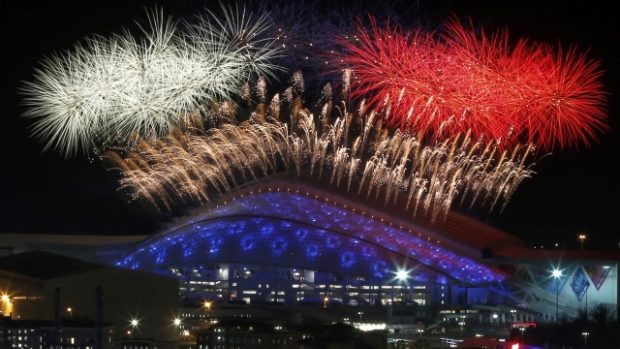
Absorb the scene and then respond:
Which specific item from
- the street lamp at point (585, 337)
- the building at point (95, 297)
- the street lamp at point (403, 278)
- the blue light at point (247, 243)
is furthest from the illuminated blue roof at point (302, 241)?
the building at point (95, 297)

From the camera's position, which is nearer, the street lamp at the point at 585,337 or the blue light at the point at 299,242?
the street lamp at the point at 585,337

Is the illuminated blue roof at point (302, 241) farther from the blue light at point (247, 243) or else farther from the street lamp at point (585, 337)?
the street lamp at point (585, 337)

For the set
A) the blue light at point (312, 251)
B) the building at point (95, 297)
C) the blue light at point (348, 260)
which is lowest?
the building at point (95, 297)

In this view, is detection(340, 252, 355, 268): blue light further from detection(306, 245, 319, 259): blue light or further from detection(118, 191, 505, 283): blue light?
detection(306, 245, 319, 259): blue light

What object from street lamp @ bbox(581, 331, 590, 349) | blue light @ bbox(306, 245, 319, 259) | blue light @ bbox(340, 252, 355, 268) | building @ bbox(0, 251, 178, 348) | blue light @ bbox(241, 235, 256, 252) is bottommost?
street lamp @ bbox(581, 331, 590, 349)

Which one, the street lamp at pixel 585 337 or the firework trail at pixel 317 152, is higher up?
the firework trail at pixel 317 152

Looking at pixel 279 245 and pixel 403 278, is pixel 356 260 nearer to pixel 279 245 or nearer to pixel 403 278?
pixel 403 278

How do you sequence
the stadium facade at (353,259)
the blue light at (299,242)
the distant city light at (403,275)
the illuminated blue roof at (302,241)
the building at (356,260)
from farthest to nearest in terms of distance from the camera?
the distant city light at (403,275) → the blue light at (299,242) → the illuminated blue roof at (302,241) → the stadium facade at (353,259) → the building at (356,260)

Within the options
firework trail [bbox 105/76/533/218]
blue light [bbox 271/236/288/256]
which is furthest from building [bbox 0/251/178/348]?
blue light [bbox 271/236/288/256]

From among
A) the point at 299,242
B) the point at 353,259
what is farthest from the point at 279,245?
the point at 353,259
